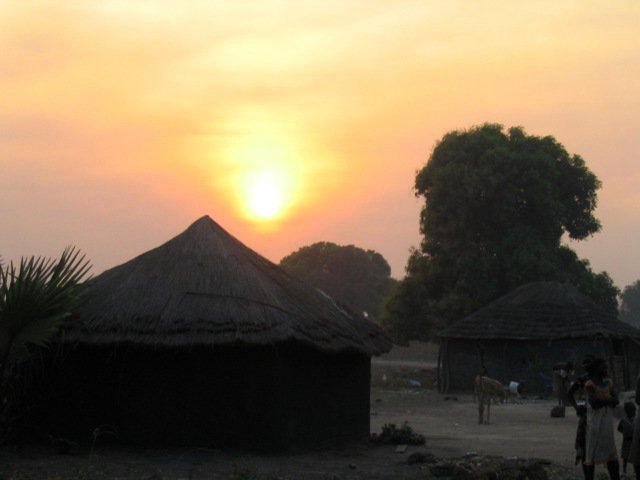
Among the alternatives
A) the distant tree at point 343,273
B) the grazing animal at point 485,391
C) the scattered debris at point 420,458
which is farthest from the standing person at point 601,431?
the distant tree at point 343,273

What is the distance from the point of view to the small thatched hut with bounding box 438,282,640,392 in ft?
117

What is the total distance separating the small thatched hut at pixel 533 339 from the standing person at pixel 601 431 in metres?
23.9


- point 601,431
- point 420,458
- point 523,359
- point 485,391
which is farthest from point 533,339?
point 601,431

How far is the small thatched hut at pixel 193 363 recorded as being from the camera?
15070mm

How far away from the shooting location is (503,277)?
44.6m

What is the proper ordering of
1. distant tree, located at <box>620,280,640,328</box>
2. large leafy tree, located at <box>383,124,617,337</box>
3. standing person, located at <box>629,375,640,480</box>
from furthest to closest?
distant tree, located at <box>620,280,640,328</box>, large leafy tree, located at <box>383,124,617,337</box>, standing person, located at <box>629,375,640,480</box>

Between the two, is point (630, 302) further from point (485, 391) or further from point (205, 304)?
point (205, 304)

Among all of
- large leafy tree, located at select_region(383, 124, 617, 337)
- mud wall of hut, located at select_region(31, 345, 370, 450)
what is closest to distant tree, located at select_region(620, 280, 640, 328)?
large leafy tree, located at select_region(383, 124, 617, 337)

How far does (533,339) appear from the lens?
35719mm

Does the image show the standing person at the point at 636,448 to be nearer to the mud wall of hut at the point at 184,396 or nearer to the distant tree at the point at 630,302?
the mud wall of hut at the point at 184,396

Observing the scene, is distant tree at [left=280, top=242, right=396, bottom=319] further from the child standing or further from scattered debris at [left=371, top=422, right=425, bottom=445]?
the child standing

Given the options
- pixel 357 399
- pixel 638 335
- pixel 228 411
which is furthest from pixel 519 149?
pixel 228 411

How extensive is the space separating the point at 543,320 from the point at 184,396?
2335 cm

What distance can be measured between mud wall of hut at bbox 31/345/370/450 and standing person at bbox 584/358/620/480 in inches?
204
